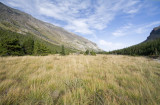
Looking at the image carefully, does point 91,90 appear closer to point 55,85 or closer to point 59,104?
point 59,104

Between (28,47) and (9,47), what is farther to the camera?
(28,47)

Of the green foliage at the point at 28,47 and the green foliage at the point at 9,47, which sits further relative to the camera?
the green foliage at the point at 28,47

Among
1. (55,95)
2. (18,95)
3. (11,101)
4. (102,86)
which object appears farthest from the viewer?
(102,86)

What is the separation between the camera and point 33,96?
1.24 metres

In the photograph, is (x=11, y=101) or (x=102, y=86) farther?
(x=102, y=86)

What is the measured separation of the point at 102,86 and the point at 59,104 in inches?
42.4

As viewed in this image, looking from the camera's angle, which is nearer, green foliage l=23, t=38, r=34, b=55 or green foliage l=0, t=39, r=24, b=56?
green foliage l=0, t=39, r=24, b=56

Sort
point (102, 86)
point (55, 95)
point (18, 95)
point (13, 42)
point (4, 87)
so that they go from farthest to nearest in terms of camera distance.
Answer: point (13, 42)
point (102, 86)
point (4, 87)
point (55, 95)
point (18, 95)

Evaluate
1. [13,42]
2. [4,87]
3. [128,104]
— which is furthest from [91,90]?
[13,42]

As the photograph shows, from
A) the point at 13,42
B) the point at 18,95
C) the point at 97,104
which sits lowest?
the point at 97,104

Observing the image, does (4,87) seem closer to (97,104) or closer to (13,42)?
(97,104)

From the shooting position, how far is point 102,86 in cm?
165

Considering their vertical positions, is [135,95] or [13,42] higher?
[13,42]

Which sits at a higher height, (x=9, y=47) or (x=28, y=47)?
(x=28, y=47)
